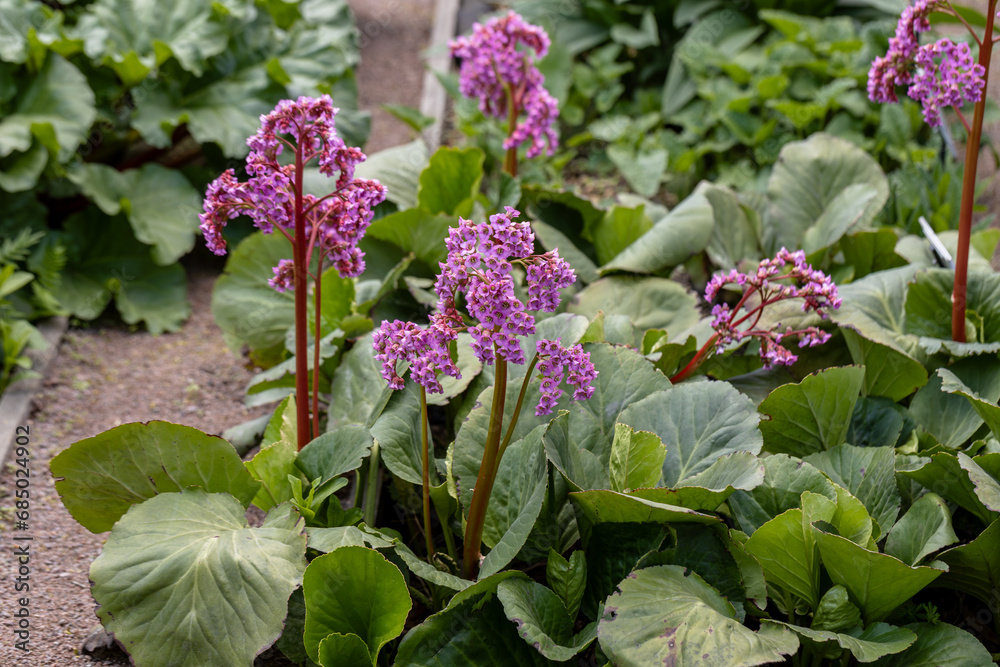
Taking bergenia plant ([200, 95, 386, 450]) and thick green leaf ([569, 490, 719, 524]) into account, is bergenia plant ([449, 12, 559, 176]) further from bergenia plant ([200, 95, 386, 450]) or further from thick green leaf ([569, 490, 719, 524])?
thick green leaf ([569, 490, 719, 524])

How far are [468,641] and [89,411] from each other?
186 cm

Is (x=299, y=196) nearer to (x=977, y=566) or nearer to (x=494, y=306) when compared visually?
(x=494, y=306)

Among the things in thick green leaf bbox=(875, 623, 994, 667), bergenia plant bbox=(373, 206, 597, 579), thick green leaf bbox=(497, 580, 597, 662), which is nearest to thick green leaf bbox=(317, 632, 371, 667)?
thick green leaf bbox=(497, 580, 597, 662)

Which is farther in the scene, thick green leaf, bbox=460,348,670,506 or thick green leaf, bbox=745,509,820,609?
thick green leaf, bbox=460,348,670,506

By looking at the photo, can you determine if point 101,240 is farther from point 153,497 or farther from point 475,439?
point 475,439

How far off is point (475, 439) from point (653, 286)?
0.97 m

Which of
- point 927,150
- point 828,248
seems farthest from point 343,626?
point 927,150

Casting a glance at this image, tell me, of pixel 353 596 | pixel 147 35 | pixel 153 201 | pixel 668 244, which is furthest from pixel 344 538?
pixel 147 35

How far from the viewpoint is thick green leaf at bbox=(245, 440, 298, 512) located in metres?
1.99

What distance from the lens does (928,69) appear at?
2111 mm

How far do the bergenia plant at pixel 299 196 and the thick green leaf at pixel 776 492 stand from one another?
1.04 m

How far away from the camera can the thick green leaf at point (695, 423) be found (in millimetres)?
1892

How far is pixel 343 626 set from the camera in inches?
66.4

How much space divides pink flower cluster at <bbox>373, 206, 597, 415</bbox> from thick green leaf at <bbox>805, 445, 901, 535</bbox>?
794mm
